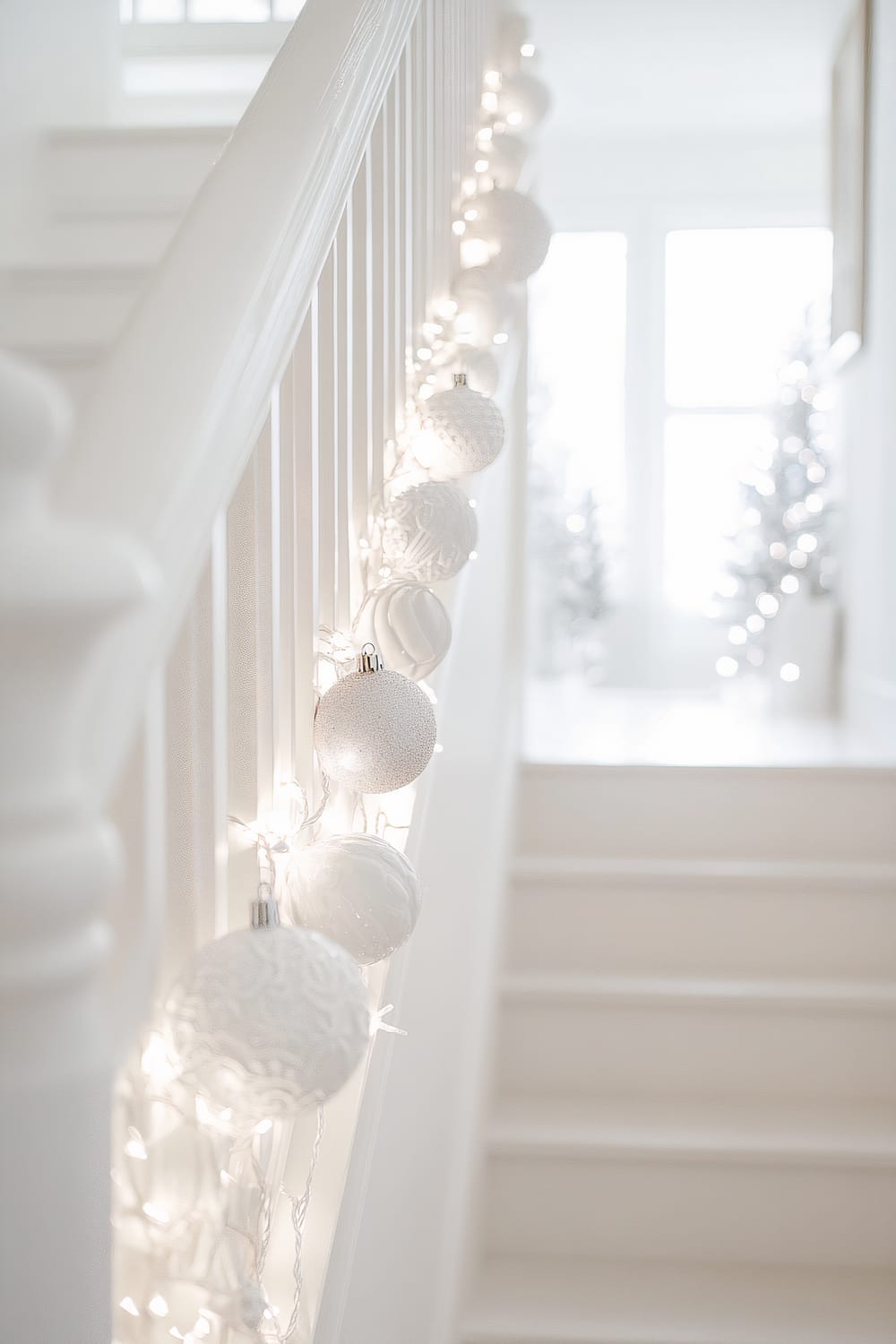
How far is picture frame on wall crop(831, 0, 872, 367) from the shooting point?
3520mm

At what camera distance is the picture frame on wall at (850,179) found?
11.5 ft

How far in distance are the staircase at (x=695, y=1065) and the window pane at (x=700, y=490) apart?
350 centimetres

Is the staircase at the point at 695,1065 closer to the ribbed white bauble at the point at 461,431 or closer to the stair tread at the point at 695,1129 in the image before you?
the stair tread at the point at 695,1129

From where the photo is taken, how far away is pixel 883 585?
335cm

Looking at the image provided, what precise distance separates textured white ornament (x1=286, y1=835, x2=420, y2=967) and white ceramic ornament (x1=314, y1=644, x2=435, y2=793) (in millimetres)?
70

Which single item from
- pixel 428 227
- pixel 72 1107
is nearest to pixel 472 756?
pixel 428 227

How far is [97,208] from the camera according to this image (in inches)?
95.3

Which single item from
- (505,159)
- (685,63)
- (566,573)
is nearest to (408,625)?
(505,159)

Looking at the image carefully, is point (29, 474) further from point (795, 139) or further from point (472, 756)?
point (795, 139)

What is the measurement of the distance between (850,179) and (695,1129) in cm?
296

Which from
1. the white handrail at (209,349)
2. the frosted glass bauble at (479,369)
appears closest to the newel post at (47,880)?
the white handrail at (209,349)

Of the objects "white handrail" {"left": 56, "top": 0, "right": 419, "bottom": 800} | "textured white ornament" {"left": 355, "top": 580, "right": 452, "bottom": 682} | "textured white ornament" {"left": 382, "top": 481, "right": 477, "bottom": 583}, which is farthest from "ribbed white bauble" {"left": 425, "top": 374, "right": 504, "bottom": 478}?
"white handrail" {"left": 56, "top": 0, "right": 419, "bottom": 800}

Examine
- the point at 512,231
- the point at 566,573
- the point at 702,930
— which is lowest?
the point at 702,930

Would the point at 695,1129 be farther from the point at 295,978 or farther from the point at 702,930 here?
the point at 295,978
